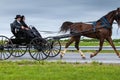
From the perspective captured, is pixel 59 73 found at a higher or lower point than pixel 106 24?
lower

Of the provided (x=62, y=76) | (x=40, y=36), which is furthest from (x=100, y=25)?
(x=62, y=76)

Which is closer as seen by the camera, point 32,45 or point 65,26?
point 32,45

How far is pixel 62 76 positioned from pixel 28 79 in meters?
0.98

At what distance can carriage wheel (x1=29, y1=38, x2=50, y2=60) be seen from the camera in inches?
754

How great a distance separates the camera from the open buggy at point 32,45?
19.2m

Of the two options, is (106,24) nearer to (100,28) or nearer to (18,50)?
(100,28)

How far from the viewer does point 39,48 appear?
19188 mm

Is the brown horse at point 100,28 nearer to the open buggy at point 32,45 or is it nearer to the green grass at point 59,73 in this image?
the open buggy at point 32,45

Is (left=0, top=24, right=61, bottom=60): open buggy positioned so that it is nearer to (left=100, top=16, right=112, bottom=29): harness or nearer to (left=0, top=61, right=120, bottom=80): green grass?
(left=100, top=16, right=112, bottom=29): harness

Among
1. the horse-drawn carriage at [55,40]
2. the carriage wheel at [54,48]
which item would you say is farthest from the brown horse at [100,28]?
the carriage wheel at [54,48]

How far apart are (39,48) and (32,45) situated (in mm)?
290

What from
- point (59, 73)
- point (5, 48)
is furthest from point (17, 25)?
point (59, 73)

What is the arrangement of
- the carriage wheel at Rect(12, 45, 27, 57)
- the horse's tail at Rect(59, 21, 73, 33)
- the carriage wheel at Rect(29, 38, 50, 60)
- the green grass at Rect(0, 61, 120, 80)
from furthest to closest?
the horse's tail at Rect(59, 21, 73, 33), the carriage wheel at Rect(12, 45, 27, 57), the carriage wheel at Rect(29, 38, 50, 60), the green grass at Rect(0, 61, 120, 80)

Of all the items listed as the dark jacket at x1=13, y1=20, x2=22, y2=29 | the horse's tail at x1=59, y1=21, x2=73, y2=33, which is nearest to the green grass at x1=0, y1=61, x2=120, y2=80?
the dark jacket at x1=13, y1=20, x2=22, y2=29
